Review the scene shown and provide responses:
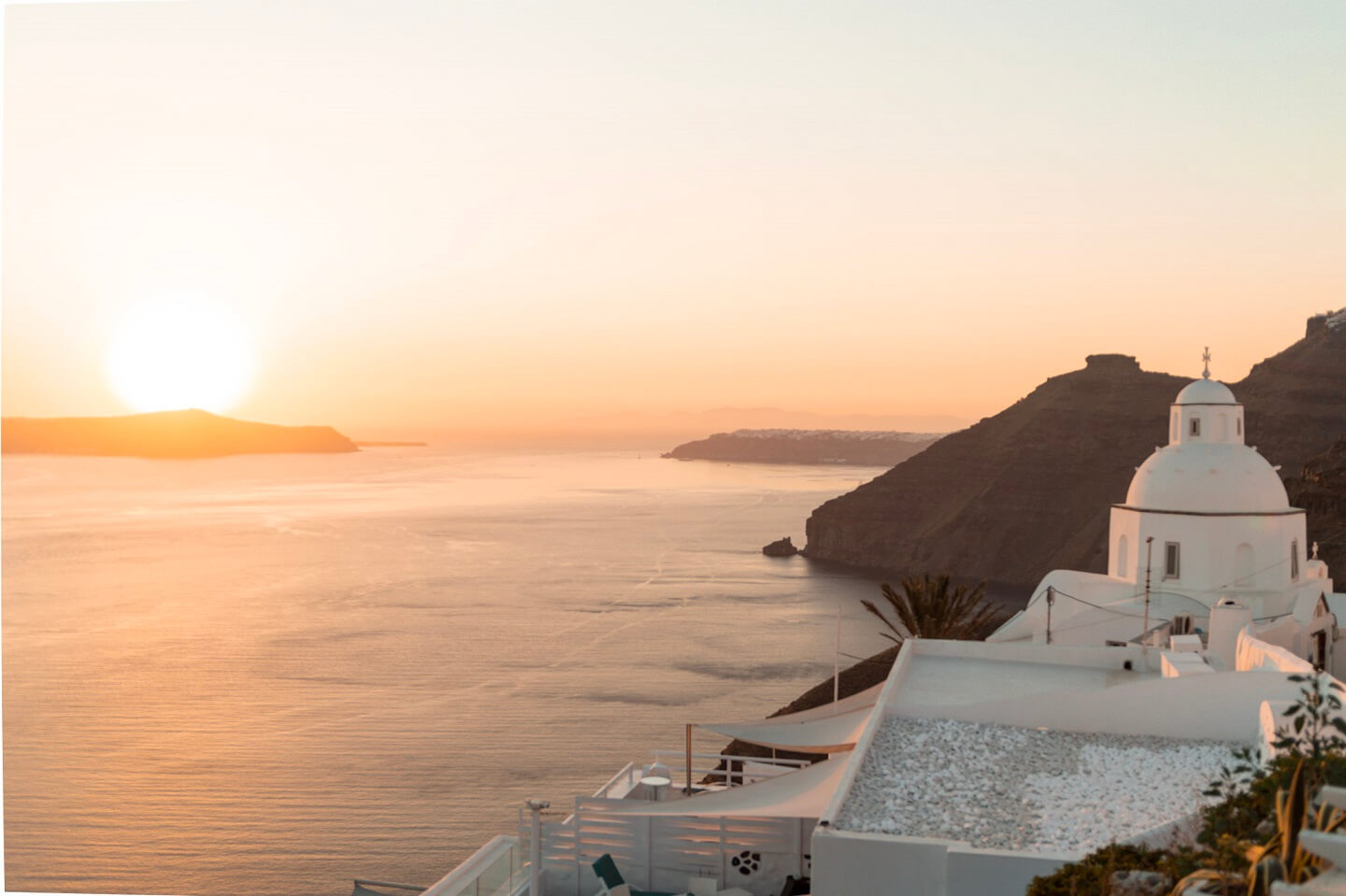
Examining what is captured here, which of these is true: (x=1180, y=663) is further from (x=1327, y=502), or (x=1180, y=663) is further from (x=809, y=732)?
(x=1327, y=502)

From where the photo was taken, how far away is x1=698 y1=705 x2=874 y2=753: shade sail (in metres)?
9.28

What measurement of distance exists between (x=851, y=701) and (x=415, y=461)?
520 feet

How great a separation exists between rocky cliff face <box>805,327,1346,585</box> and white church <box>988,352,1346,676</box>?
135 ft

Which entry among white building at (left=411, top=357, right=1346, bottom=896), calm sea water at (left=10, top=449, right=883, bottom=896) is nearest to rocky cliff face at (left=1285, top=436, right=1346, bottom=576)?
calm sea water at (left=10, top=449, right=883, bottom=896)

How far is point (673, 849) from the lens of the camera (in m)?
7.62

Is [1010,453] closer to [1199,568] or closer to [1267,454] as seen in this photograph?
[1267,454]

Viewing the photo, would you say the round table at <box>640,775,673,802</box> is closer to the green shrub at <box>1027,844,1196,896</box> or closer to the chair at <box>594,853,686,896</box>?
the chair at <box>594,853,686,896</box>

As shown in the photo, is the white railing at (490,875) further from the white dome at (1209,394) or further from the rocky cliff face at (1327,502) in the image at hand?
the rocky cliff face at (1327,502)

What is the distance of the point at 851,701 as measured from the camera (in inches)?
439

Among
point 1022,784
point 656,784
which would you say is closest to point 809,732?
point 656,784

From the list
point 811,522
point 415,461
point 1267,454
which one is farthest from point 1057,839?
point 415,461

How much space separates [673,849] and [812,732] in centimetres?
228

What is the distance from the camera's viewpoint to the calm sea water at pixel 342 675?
784 inches

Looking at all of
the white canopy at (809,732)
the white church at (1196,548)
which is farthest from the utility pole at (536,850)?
the white church at (1196,548)
